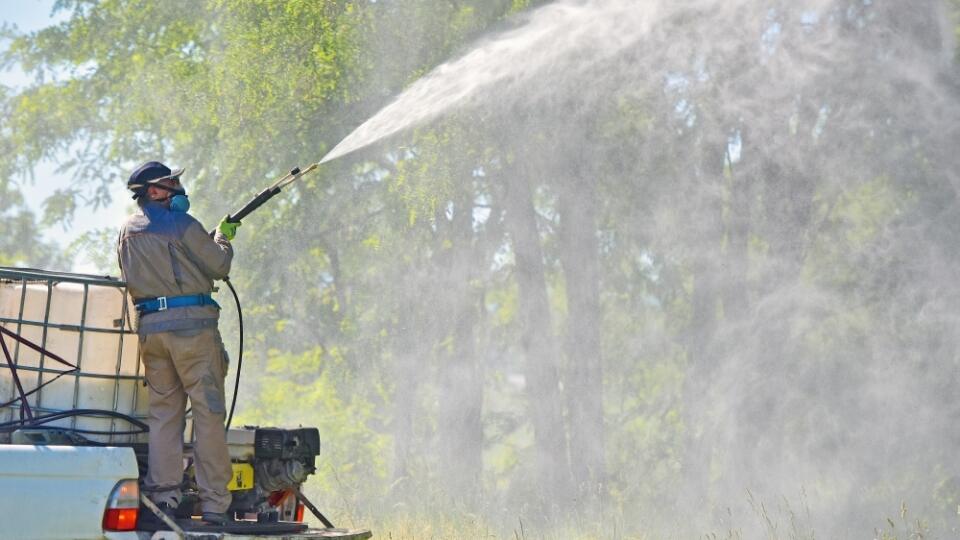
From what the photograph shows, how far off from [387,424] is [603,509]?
4.01 meters

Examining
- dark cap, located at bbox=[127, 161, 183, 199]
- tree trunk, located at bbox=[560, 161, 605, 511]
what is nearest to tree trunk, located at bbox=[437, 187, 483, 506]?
tree trunk, located at bbox=[560, 161, 605, 511]

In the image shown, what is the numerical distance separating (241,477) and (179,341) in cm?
96

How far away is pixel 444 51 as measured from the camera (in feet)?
43.6

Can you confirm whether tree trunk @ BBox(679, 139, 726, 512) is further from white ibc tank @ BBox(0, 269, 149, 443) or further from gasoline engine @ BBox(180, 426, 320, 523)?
white ibc tank @ BBox(0, 269, 149, 443)

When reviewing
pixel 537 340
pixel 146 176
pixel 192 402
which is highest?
pixel 146 176

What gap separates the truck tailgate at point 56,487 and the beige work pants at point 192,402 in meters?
0.53

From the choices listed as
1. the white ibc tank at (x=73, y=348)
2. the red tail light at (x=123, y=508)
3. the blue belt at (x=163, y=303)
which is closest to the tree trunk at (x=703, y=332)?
the blue belt at (x=163, y=303)

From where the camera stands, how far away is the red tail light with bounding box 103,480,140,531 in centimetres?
507

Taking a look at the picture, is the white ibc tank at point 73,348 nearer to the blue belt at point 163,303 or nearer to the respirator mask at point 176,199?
the blue belt at point 163,303

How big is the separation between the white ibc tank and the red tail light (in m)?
0.61

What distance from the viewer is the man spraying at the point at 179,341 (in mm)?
5645

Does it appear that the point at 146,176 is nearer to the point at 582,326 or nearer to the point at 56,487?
the point at 56,487

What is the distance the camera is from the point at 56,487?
4.96m

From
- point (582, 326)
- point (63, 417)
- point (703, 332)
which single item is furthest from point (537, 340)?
point (63, 417)
